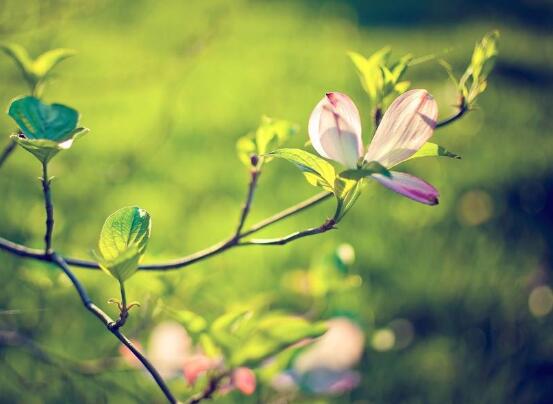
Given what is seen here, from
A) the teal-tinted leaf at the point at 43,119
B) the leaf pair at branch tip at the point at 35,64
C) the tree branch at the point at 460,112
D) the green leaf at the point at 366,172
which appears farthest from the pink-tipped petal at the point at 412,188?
the leaf pair at branch tip at the point at 35,64

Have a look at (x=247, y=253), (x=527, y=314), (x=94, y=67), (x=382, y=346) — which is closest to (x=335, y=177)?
(x=382, y=346)

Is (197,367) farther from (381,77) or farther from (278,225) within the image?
(278,225)

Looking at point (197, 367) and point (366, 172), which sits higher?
point (366, 172)

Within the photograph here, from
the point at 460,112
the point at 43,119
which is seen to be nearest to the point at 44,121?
the point at 43,119

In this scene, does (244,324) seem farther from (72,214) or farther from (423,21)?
(423,21)

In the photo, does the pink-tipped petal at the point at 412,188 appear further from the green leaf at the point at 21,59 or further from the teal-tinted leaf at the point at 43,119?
the green leaf at the point at 21,59
